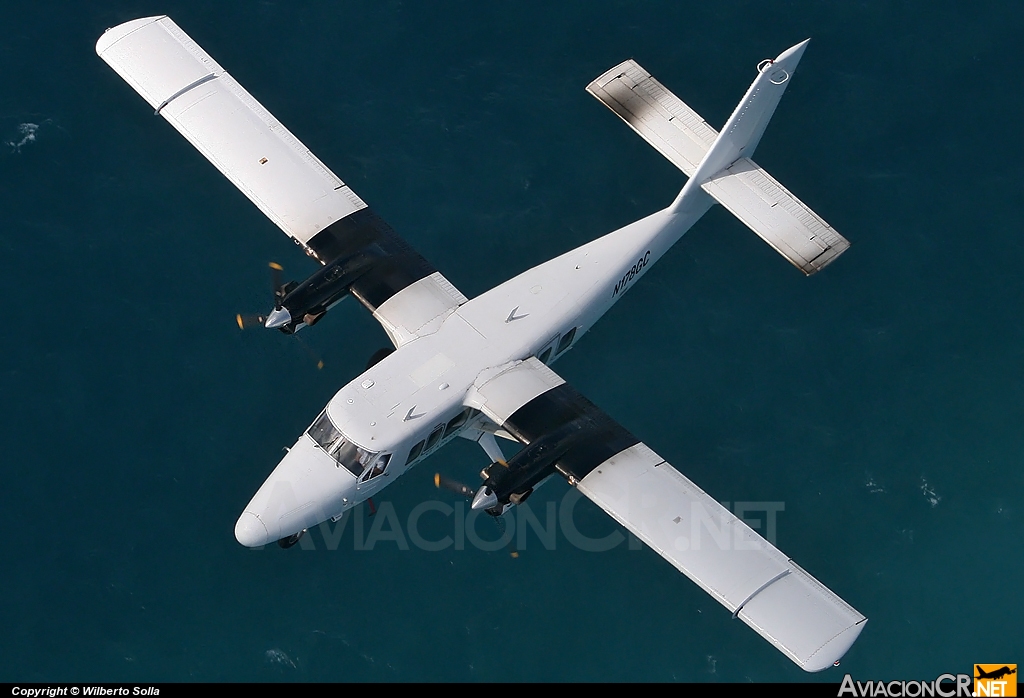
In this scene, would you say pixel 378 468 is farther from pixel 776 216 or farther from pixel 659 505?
pixel 776 216

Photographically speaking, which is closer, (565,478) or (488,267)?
(565,478)

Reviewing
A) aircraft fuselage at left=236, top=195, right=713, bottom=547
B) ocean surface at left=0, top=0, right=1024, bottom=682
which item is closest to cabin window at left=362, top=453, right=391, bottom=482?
aircraft fuselage at left=236, top=195, right=713, bottom=547

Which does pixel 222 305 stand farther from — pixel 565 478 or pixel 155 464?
pixel 565 478

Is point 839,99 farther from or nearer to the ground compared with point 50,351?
farther from the ground

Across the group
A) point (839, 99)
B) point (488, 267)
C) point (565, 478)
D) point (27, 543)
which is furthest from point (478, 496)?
point (839, 99)

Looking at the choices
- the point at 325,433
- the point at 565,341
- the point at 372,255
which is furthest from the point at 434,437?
the point at 372,255

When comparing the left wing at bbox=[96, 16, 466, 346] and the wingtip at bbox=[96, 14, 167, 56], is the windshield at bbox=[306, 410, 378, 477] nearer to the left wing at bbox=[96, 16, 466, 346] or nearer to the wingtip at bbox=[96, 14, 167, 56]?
the left wing at bbox=[96, 16, 466, 346]
